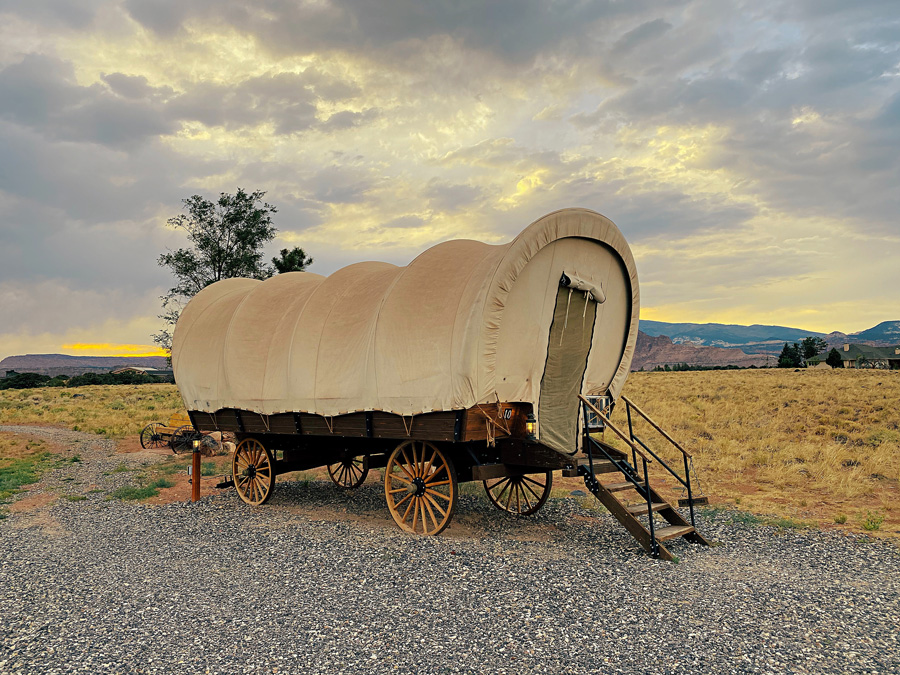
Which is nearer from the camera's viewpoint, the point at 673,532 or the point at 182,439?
the point at 673,532

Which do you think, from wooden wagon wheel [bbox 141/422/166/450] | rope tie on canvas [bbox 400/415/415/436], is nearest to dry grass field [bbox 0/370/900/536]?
wooden wagon wheel [bbox 141/422/166/450]

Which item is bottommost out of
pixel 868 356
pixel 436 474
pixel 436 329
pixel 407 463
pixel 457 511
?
pixel 457 511

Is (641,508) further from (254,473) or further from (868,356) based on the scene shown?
(868,356)

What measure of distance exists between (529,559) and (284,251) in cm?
2205

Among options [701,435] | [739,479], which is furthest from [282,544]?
[701,435]

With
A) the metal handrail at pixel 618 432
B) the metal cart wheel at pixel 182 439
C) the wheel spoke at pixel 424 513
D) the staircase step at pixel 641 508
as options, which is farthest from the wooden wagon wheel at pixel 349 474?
the metal cart wheel at pixel 182 439

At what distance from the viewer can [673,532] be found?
751 cm

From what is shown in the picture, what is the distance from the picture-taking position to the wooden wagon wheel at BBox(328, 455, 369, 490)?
39.5ft

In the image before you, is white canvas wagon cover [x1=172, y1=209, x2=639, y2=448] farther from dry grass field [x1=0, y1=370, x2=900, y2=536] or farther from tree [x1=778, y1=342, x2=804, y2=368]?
tree [x1=778, y1=342, x2=804, y2=368]

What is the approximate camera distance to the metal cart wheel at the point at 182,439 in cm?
1806

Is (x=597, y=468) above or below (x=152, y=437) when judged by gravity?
above

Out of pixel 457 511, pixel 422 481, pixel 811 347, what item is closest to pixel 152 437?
pixel 457 511

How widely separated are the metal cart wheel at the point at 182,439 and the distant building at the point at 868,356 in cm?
6654

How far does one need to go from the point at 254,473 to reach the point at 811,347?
3396 inches
